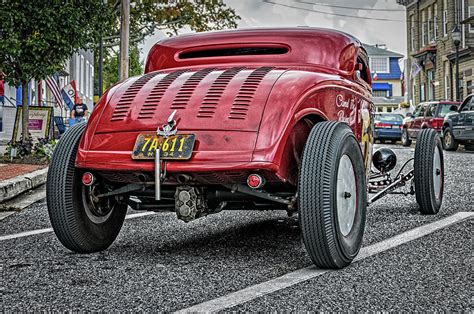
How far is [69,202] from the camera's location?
452cm

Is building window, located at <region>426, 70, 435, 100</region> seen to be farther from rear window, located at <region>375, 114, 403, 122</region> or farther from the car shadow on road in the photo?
the car shadow on road

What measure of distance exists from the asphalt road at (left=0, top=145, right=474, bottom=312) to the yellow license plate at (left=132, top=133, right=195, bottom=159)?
0.65 meters

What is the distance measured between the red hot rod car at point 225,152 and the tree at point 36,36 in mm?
9290

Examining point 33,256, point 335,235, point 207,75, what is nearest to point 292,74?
point 207,75

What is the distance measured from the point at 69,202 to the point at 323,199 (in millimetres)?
1602

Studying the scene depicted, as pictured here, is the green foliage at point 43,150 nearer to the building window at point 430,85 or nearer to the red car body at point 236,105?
the red car body at point 236,105

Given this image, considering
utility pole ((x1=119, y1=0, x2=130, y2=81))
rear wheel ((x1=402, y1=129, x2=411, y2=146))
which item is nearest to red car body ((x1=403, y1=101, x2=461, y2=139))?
rear wheel ((x1=402, y1=129, x2=411, y2=146))

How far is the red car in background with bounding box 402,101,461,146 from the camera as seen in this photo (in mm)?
23094

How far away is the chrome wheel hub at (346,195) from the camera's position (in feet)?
13.8

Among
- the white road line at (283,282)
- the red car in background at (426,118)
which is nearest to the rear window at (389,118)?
the red car in background at (426,118)

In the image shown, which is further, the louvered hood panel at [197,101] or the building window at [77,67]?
the building window at [77,67]

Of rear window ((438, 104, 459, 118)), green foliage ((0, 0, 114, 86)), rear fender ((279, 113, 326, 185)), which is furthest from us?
rear window ((438, 104, 459, 118))

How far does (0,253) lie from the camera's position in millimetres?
4770

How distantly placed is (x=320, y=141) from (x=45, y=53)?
1110 cm
